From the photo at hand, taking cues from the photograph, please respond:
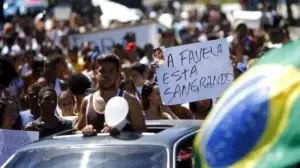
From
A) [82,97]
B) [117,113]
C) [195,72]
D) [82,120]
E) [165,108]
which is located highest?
[117,113]

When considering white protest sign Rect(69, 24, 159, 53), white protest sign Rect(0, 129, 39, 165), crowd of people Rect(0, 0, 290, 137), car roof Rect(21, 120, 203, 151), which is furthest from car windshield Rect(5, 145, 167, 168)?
white protest sign Rect(69, 24, 159, 53)

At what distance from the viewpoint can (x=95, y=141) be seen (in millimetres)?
5629

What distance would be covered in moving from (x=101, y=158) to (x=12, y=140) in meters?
1.81

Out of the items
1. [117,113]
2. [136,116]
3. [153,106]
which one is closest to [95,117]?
[136,116]

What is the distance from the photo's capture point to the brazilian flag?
6.03 feet

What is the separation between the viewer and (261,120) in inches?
73.4

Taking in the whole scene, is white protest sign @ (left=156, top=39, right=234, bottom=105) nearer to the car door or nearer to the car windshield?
the car door

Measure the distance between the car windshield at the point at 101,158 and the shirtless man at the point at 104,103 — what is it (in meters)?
0.54

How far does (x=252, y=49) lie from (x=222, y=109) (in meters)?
15.5

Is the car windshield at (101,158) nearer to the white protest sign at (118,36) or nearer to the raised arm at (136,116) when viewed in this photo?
the raised arm at (136,116)

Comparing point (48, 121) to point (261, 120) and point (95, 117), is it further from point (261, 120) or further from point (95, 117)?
point (261, 120)

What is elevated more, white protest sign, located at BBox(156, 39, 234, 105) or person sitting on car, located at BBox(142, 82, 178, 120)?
white protest sign, located at BBox(156, 39, 234, 105)

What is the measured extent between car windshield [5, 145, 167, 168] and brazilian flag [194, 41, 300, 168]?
3.38m

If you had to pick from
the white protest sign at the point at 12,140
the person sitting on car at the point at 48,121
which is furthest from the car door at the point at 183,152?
the person sitting on car at the point at 48,121
